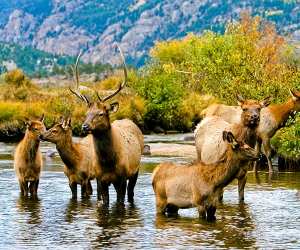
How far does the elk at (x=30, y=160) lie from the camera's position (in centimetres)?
2036

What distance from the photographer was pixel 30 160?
66.8ft

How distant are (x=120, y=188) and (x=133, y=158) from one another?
2.80ft

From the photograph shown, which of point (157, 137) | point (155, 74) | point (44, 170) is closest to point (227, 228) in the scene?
point (44, 170)

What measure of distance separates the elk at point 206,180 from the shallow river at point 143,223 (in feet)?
1.22

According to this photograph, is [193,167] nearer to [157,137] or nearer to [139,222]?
[139,222]

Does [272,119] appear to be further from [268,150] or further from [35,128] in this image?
[35,128]

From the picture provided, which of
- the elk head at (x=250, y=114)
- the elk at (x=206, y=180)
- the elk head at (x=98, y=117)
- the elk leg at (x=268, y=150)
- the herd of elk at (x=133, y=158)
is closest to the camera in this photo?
the elk at (x=206, y=180)

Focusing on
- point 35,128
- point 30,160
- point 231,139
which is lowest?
point 30,160

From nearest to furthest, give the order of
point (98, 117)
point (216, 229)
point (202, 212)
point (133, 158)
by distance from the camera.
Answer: point (216, 229)
point (202, 212)
point (98, 117)
point (133, 158)

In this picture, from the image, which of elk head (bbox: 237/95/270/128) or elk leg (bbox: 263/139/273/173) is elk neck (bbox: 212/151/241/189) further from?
elk leg (bbox: 263/139/273/173)

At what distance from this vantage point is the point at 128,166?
18547 mm

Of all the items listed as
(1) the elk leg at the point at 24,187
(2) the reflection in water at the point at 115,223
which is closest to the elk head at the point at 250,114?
(2) the reflection in water at the point at 115,223

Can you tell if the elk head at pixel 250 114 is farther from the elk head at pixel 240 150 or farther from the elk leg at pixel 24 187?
the elk leg at pixel 24 187

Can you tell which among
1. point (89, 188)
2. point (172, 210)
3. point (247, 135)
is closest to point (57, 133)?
point (89, 188)
